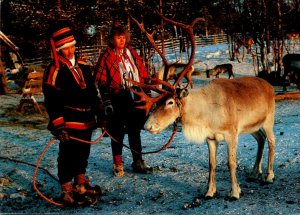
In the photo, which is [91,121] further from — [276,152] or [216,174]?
[276,152]

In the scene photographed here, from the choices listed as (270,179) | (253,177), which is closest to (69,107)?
(253,177)

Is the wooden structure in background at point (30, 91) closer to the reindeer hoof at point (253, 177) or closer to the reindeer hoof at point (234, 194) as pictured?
the reindeer hoof at point (253, 177)

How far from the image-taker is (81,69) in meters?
4.73

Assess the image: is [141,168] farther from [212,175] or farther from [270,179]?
[270,179]

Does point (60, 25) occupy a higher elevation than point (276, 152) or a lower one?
higher

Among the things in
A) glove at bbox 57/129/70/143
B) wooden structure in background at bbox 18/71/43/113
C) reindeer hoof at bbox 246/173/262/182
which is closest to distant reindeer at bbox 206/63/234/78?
wooden structure in background at bbox 18/71/43/113

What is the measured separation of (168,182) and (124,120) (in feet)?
3.51

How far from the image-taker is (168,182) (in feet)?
17.6

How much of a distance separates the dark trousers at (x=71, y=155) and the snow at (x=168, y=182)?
1.37 ft

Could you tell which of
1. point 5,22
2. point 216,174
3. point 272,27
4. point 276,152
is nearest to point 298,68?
point 272,27

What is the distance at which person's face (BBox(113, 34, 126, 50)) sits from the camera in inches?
209

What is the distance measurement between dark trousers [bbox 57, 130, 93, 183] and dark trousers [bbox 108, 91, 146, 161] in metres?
0.81

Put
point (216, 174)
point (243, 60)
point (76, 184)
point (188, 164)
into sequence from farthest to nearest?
point (243, 60) → point (188, 164) → point (216, 174) → point (76, 184)

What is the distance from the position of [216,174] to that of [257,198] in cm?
103
